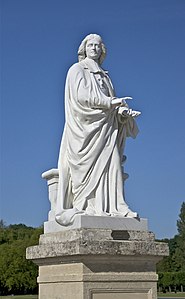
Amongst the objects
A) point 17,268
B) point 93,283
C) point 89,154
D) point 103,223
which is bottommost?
point 93,283

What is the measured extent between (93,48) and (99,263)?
371cm

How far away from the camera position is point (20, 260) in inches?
2322

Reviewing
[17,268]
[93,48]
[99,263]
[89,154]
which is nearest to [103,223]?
[99,263]

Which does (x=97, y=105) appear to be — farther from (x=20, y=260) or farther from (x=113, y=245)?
(x=20, y=260)

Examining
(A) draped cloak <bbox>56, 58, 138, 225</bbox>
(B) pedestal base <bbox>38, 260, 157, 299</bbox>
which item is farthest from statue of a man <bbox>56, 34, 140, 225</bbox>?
(B) pedestal base <bbox>38, 260, 157, 299</bbox>

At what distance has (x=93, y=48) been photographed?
35.1ft

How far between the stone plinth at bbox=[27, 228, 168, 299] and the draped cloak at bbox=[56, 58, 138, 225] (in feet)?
1.55

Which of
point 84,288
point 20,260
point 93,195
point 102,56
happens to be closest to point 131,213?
point 93,195

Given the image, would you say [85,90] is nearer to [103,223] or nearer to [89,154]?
[89,154]

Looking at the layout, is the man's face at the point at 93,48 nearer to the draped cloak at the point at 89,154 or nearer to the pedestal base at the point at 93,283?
the draped cloak at the point at 89,154

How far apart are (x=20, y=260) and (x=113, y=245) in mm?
50971

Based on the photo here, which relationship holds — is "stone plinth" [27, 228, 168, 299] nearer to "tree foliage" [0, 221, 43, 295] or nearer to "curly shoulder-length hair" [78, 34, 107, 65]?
"curly shoulder-length hair" [78, 34, 107, 65]

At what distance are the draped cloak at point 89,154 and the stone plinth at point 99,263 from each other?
471 millimetres

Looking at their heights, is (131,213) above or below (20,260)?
below
